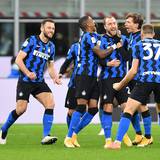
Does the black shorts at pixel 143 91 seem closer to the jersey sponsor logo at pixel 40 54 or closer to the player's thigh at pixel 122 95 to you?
the player's thigh at pixel 122 95

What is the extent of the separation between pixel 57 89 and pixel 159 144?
6.33 m

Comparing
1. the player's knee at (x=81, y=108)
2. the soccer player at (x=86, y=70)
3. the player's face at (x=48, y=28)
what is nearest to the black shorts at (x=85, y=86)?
the soccer player at (x=86, y=70)

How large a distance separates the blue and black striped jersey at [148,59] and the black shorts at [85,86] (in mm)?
893

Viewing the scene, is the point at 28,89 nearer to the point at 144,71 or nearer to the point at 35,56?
the point at 35,56

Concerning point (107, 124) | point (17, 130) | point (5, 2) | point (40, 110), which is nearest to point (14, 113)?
point (107, 124)

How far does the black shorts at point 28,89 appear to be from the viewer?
1362cm

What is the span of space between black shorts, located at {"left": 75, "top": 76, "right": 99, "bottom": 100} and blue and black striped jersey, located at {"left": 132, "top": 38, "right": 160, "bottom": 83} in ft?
2.93

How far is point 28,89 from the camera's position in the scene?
13633mm

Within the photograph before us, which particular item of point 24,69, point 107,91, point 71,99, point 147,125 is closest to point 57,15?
point 71,99

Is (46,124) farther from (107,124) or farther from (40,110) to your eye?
(40,110)

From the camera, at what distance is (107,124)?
1295 centimetres

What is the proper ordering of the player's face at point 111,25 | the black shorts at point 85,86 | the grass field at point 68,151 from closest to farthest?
the grass field at point 68,151 < the player's face at point 111,25 < the black shorts at point 85,86

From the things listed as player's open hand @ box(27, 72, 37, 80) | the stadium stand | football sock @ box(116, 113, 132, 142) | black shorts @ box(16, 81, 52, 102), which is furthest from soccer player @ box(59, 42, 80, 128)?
the stadium stand

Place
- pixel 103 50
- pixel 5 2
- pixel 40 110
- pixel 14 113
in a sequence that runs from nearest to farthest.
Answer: pixel 103 50
pixel 14 113
pixel 40 110
pixel 5 2
